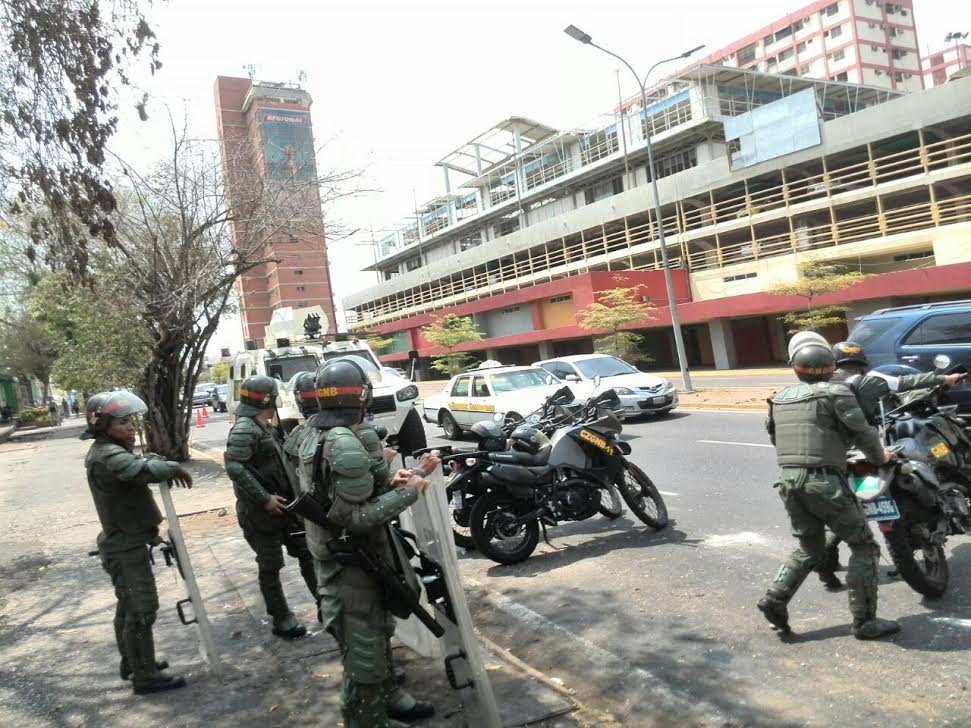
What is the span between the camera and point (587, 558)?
19.8ft

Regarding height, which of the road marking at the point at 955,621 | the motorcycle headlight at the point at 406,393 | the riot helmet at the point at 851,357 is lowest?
the road marking at the point at 955,621

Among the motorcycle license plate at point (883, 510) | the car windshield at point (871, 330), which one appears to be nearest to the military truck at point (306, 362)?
the car windshield at point (871, 330)

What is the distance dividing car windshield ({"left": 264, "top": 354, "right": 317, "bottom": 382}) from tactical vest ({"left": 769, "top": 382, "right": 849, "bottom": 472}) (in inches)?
412

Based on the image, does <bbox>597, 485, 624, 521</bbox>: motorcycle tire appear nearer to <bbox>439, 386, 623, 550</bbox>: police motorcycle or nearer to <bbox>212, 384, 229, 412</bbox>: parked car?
<bbox>439, 386, 623, 550</bbox>: police motorcycle

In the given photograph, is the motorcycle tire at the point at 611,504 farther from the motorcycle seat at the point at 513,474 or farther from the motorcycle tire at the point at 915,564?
the motorcycle tire at the point at 915,564

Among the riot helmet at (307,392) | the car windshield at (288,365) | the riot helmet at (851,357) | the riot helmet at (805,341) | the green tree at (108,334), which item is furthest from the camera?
the green tree at (108,334)

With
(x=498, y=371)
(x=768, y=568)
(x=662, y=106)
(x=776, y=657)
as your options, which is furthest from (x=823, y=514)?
(x=662, y=106)

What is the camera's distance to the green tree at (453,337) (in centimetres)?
4338

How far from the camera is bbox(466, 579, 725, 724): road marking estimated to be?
11.2 feet

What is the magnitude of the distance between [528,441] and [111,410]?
11.0ft

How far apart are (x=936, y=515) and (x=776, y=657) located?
1385 mm

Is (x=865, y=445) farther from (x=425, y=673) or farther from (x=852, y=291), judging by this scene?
(x=852, y=291)

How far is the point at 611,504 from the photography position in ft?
22.5

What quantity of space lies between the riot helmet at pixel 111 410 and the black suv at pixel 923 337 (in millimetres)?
8010
